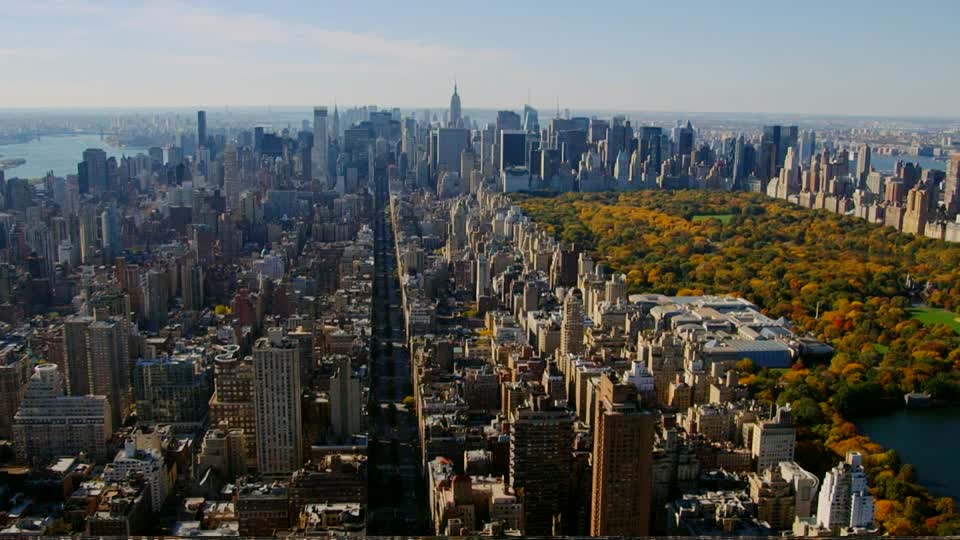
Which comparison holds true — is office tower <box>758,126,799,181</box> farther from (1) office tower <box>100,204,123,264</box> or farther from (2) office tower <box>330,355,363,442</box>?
(2) office tower <box>330,355,363,442</box>

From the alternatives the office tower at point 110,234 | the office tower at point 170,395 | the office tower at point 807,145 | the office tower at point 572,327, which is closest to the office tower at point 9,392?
the office tower at point 170,395

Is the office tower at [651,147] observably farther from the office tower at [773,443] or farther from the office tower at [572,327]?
the office tower at [773,443]

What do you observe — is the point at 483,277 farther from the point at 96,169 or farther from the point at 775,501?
the point at 96,169

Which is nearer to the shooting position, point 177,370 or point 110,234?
point 177,370

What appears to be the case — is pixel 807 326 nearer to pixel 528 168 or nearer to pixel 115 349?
pixel 115 349

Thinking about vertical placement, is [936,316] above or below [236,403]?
below

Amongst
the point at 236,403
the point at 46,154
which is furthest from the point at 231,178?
the point at 236,403

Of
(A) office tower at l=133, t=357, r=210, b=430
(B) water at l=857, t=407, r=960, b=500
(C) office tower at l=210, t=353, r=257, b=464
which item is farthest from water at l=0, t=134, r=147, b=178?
(B) water at l=857, t=407, r=960, b=500

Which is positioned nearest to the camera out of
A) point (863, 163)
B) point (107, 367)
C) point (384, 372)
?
point (107, 367)
